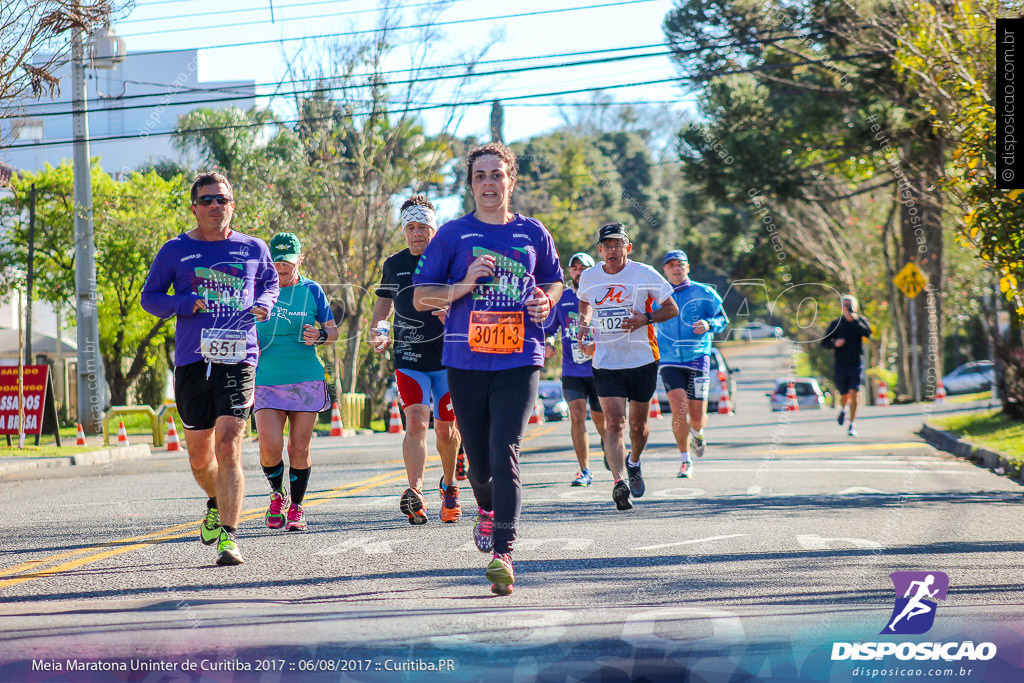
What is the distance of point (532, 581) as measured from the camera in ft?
20.6

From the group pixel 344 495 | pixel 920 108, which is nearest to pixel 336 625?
pixel 344 495

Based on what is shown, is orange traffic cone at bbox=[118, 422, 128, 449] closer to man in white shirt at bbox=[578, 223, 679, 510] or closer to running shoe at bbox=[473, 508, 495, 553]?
man in white shirt at bbox=[578, 223, 679, 510]

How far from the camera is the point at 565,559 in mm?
7023

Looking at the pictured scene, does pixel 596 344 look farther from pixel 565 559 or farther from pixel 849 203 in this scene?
pixel 849 203

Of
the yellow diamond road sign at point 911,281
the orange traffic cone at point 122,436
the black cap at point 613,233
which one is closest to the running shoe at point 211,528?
the black cap at point 613,233

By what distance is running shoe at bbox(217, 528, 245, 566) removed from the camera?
22.0ft

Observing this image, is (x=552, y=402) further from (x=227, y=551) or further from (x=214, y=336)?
(x=214, y=336)

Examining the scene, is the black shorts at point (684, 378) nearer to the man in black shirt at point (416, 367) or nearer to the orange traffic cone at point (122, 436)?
the man in black shirt at point (416, 367)

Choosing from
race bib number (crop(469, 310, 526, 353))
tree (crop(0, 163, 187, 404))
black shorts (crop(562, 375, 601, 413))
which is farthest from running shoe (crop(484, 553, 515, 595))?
tree (crop(0, 163, 187, 404))

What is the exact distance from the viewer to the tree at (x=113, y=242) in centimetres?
3372

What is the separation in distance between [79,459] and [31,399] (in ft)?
6.11

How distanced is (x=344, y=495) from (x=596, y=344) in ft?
9.02

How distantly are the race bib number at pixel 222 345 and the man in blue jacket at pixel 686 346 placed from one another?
5934 mm

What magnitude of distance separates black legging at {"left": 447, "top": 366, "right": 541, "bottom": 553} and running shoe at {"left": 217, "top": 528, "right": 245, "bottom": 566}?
160 centimetres
